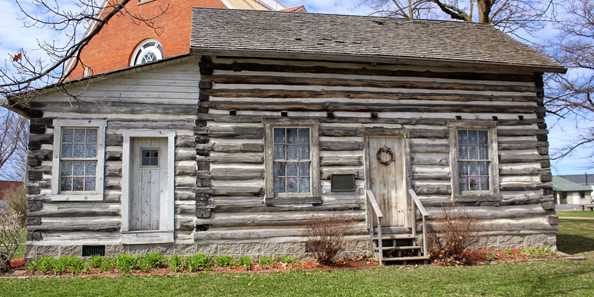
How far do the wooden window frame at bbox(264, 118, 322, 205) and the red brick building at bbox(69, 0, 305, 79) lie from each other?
1212 cm

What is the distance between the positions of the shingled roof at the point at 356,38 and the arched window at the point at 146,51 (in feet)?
34.5

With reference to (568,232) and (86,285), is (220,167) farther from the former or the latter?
(568,232)

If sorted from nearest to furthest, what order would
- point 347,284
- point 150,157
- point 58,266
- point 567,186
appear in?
point 347,284 < point 58,266 < point 150,157 < point 567,186

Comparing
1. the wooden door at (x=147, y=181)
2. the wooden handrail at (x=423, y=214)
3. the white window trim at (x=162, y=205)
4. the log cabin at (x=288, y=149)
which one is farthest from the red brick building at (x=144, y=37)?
the wooden handrail at (x=423, y=214)

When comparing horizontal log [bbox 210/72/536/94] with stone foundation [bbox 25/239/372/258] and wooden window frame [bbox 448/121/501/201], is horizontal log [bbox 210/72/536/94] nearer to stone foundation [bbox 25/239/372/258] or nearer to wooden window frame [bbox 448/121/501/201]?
wooden window frame [bbox 448/121/501/201]

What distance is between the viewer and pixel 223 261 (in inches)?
375

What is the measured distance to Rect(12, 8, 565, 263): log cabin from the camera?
9.78m

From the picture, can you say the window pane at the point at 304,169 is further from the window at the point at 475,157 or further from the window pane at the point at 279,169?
the window at the point at 475,157

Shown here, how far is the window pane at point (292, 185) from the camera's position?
409 inches

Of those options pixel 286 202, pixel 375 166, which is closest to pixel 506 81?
pixel 375 166

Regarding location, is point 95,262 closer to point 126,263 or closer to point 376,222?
point 126,263

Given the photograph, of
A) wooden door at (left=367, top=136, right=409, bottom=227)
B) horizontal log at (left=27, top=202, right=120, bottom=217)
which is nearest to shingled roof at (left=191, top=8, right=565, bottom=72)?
wooden door at (left=367, top=136, right=409, bottom=227)

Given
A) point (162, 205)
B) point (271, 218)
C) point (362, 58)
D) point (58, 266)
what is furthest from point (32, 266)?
A: point (362, 58)

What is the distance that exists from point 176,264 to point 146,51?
614 inches
